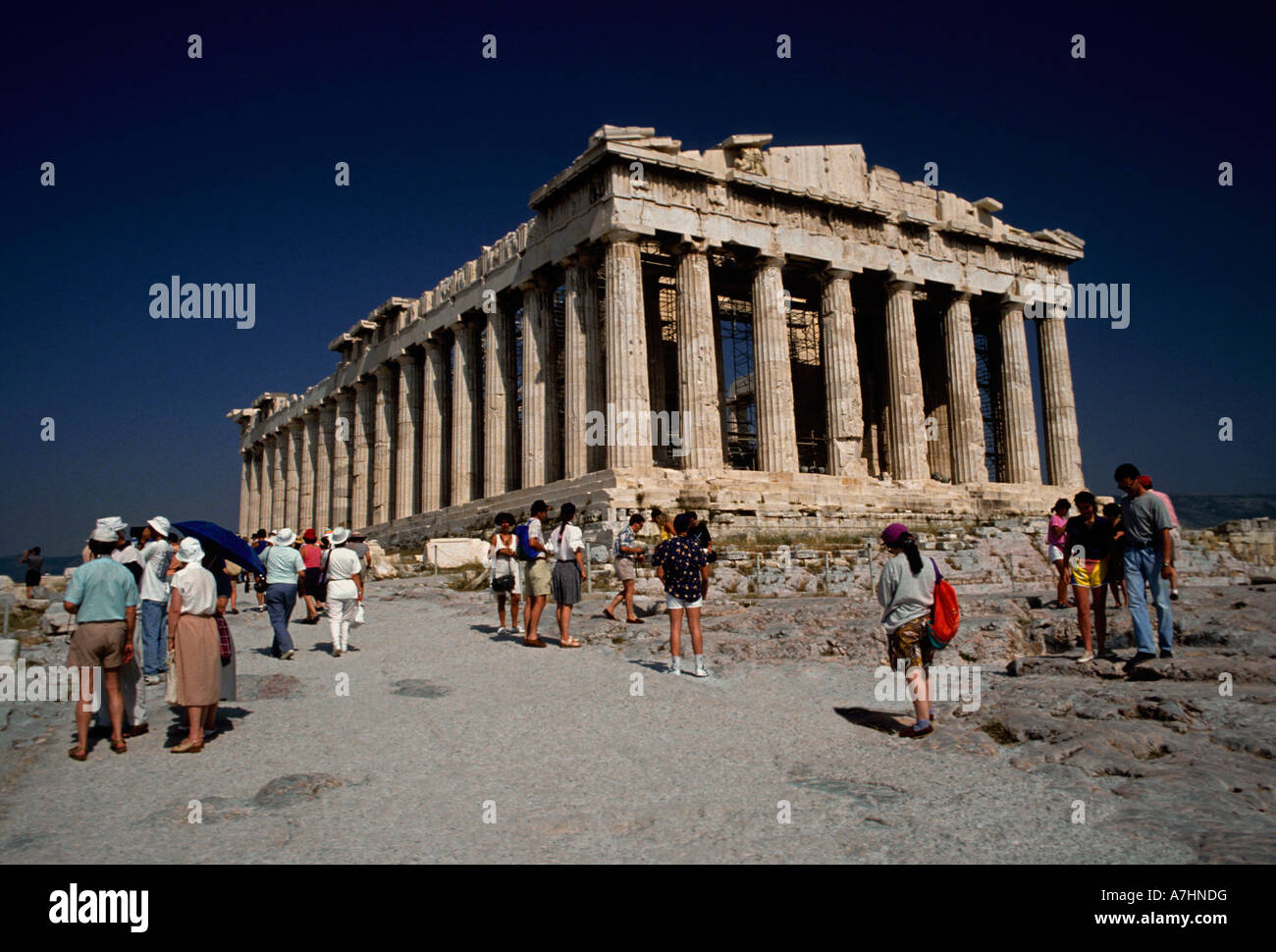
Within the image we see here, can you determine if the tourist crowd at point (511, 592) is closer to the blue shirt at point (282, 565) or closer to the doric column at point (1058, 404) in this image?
the blue shirt at point (282, 565)

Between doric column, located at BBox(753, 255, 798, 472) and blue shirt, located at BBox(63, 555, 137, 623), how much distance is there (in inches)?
879

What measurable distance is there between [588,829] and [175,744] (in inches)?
177

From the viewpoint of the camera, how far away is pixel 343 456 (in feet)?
158

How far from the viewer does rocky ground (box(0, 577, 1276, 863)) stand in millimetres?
5492

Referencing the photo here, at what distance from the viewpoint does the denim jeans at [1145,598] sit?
375 inches

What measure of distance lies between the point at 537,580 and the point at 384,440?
107ft

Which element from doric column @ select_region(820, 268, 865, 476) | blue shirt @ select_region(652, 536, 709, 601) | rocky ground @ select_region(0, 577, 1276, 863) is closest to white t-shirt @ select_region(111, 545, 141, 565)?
rocky ground @ select_region(0, 577, 1276, 863)

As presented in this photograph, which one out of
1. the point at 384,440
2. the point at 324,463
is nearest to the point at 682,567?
the point at 384,440

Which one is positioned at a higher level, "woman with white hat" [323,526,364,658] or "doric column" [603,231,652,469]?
"doric column" [603,231,652,469]

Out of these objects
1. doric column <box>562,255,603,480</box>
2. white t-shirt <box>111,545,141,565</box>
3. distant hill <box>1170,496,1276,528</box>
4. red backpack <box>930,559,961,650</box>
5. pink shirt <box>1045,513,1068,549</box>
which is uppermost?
doric column <box>562,255,603,480</box>

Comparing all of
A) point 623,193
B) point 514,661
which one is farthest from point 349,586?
point 623,193

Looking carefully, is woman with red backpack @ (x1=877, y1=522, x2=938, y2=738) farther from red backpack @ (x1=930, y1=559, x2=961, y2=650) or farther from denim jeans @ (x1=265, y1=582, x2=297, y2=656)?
denim jeans @ (x1=265, y1=582, x2=297, y2=656)

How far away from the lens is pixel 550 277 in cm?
3162

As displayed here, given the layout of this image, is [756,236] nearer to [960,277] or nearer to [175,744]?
[960,277]
